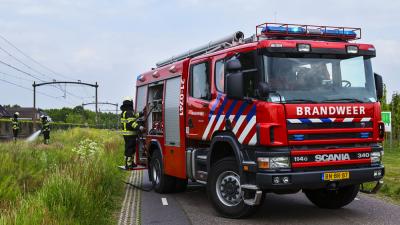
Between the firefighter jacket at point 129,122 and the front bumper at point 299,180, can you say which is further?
the firefighter jacket at point 129,122

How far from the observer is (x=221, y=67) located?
8.59 m

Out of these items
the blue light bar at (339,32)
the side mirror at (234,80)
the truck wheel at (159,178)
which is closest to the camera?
the side mirror at (234,80)

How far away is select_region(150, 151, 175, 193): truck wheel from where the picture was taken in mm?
11398

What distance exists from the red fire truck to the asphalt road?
13.4 inches

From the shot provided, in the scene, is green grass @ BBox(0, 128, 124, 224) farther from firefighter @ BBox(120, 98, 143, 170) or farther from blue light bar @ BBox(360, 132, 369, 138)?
blue light bar @ BBox(360, 132, 369, 138)

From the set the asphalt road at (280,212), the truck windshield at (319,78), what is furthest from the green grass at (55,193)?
the truck windshield at (319,78)

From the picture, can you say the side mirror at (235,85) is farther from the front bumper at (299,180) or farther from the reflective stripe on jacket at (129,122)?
the reflective stripe on jacket at (129,122)

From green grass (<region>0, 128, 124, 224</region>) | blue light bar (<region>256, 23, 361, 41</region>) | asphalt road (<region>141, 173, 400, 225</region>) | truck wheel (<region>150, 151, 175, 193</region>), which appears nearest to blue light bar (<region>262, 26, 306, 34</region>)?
blue light bar (<region>256, 23, 361, 41</region>)

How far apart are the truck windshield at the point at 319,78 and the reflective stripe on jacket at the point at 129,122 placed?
19.2ft

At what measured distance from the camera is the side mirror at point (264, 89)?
288 inches

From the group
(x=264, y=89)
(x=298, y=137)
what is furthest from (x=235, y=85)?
(x=298, y=137)

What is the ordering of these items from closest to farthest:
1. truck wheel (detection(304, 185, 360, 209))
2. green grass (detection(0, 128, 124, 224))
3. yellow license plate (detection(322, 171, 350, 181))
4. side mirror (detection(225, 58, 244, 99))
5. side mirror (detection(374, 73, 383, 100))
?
1. green grass (detection(0, 128, 124, 224))
2. yellow license plate (detection(322, 171, 350, 181))
3. side mirror (detection(225, 58, 244, 99))
4. side mirror (detection(374, 73, 383, 100))
5. truck wheel (detection(304, 185, 360, 209))

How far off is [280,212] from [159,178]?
364 cm

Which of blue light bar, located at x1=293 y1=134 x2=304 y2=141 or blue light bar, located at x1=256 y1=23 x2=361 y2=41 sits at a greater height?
blue light bar, located at x1=256 y1=23 x2=361 y2=41
